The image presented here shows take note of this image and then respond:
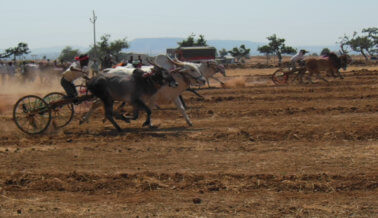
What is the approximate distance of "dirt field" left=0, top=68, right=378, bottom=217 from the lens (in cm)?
620

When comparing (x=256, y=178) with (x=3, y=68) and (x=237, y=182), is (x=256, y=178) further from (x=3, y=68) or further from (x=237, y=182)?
(x=3, y=68)

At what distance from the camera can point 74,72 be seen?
11750 millimetres

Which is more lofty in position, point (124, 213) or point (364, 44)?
point (364, 44)

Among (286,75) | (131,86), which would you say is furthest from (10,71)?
(131,86)

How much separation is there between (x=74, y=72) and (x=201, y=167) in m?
5.16

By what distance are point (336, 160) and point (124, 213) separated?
3848 mm

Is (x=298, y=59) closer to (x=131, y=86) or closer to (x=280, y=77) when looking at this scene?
(x=280, y=77)

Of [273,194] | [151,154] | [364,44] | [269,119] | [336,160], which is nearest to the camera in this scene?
[273,194]

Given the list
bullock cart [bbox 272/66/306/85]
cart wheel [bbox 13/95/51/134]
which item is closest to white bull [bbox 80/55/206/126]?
cart wheel [bbox 13/95/51/134]

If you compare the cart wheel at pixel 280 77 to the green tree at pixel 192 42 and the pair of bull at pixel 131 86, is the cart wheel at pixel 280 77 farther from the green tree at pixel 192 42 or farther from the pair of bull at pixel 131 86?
the green tree at pixel 192 42

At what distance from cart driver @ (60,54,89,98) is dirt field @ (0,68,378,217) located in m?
0.98

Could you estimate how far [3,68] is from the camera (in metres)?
29.3

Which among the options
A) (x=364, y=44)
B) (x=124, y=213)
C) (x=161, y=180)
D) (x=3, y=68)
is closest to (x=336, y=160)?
(x=161, y=180)

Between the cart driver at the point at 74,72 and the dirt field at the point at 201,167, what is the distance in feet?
3.20
